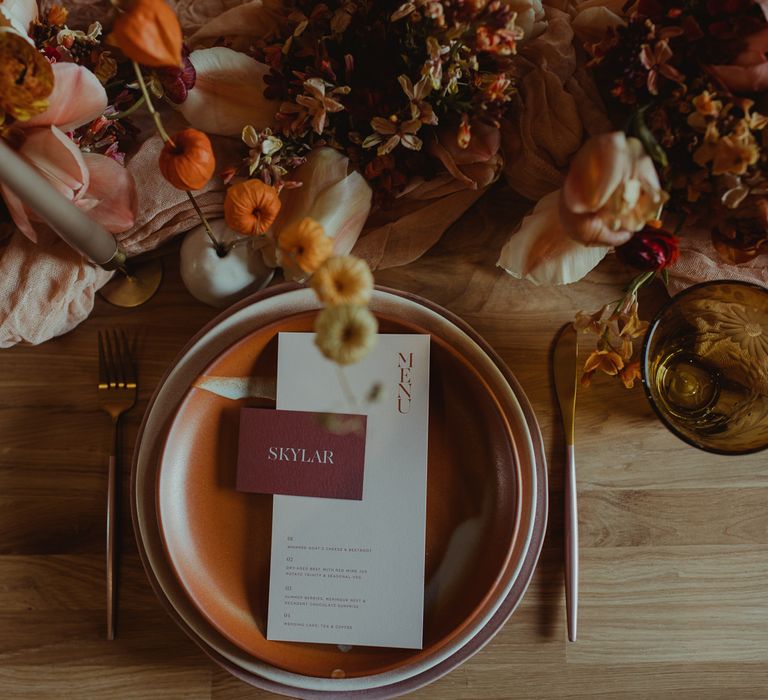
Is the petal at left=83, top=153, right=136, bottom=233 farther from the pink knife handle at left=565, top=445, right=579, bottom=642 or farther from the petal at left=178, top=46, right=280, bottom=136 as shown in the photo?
the pink knife handle at left=565, top=445, right=579, bottom=642

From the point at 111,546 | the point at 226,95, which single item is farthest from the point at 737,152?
the point at 111,546

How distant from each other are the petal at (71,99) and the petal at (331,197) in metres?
0.20

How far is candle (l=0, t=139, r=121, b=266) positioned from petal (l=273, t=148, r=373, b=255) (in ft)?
0.57

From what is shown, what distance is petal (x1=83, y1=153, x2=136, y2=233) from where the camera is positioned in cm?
67

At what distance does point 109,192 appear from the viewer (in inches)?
26.3

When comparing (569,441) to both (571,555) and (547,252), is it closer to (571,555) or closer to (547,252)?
(571,555)

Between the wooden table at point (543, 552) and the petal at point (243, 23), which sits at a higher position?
the petal at point (243, 23)

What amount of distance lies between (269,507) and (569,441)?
1.14ft

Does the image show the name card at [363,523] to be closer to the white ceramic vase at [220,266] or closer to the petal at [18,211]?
the white ceramic vase at [220,266]

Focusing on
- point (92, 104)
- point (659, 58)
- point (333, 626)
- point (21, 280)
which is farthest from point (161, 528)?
point (659, 58)

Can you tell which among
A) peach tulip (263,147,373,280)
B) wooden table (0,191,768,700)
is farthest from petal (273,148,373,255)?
wooden table (0,191,768,700)

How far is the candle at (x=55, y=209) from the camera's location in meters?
0.51

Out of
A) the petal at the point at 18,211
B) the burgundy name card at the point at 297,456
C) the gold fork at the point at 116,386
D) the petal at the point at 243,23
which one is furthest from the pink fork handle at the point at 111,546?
the petal at the point at 243,23

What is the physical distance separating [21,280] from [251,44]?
0.36m
